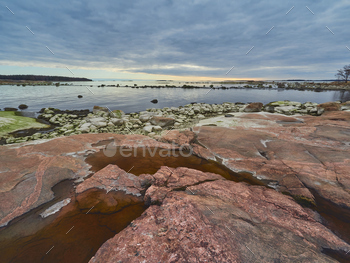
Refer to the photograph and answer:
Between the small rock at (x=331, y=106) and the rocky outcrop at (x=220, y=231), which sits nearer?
the rocky outcrop at (x=220, y=231)

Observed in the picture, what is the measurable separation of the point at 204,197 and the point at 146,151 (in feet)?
11.5

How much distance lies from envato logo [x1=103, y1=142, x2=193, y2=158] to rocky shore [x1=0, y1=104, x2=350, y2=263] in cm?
17

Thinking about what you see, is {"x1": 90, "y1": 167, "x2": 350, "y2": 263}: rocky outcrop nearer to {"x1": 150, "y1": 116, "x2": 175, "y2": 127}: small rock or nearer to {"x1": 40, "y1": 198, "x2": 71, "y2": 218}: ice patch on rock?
{"x1": 40, "y1": 198, "x2": 71, "y2": 218}: ice patch on rock

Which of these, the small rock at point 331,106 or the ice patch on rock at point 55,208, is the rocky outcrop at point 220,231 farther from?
the small rock at point 331,106

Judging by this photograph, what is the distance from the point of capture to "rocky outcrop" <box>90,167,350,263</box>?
2174 mm

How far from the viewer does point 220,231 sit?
8.20 feet

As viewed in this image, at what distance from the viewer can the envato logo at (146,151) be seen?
590 centimetres

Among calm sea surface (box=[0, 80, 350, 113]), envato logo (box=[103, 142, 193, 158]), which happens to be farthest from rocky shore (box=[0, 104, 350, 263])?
calm sea surface (box=[0, 80, 350, 113])

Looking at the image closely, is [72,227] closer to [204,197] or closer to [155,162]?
[204,197]

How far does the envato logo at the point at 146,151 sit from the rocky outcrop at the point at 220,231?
2464mm

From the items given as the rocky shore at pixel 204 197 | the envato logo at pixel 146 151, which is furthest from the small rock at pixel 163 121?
the envato logo at pixel 146 151

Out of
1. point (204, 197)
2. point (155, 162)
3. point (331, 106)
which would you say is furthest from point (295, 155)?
point (331, 106)

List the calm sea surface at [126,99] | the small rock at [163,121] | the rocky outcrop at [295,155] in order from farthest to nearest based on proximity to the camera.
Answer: the calm sea surface at [126,99] → the small rock at [163,121] → the rocky outcrop at [295,155]

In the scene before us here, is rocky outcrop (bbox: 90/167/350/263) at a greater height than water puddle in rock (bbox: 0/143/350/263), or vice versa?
rocky outcrop (bbox: 90/167/350/263)
